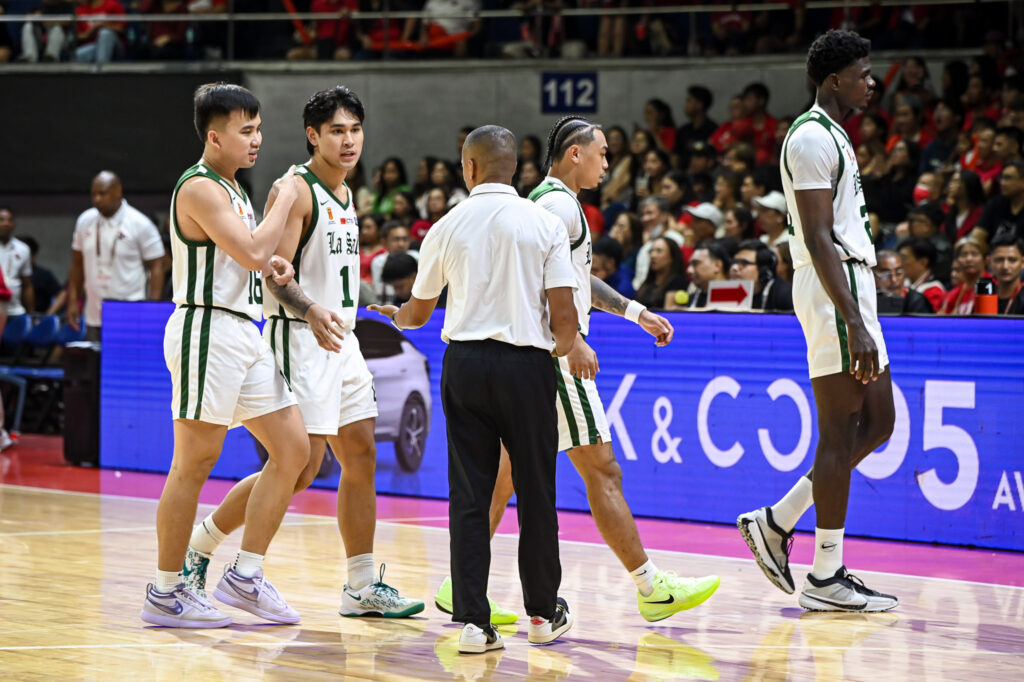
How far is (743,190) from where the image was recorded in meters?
12.1

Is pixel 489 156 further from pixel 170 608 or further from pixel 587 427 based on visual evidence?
pixel 170 608

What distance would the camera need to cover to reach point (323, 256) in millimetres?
5691

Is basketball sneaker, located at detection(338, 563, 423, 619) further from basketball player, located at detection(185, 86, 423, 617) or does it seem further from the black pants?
the black pants

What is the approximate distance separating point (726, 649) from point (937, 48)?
10.0 meters

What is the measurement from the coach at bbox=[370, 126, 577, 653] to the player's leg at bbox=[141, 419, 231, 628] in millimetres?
1114

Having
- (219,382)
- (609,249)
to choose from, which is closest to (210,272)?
(219,382)

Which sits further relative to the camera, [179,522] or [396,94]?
[396,94]

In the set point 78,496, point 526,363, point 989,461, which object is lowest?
point 78,496

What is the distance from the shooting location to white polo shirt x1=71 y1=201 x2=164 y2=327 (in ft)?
40.0

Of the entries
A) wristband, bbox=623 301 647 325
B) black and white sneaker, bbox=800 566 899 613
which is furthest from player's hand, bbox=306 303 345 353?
black and white sneaker, bbox=800 566 899 613

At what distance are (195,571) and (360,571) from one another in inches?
25.7

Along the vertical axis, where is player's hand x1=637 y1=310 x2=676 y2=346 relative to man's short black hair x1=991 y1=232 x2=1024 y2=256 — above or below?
below

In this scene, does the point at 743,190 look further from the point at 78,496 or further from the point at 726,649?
the point at 726,649

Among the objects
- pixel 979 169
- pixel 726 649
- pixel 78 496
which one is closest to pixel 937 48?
pixel 979 169
